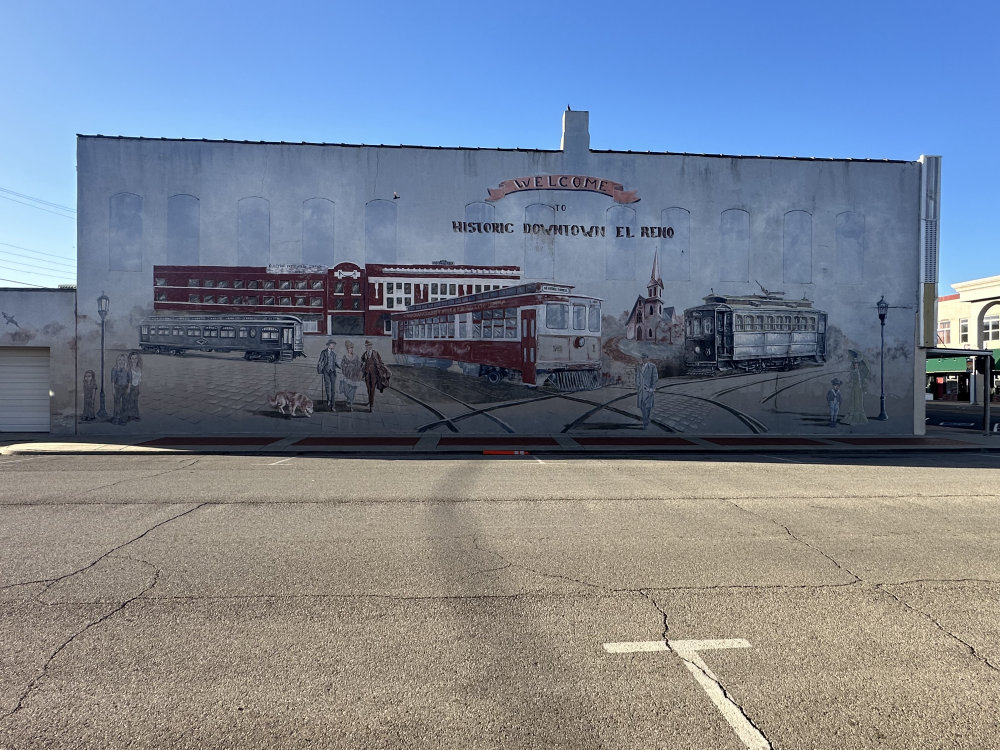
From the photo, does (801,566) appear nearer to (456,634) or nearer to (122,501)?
(456,634)

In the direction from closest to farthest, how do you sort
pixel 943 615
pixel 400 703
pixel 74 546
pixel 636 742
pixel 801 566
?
pixel 636 742
pixel 400 703
pixel 943 615
pixel 801 566
pixel 74 546

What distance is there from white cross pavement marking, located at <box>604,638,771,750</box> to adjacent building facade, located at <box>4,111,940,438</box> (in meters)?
14.5

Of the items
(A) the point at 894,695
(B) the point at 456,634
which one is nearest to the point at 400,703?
(B) the point at 456,634

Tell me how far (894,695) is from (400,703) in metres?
2.85

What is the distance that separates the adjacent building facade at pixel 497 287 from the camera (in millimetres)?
18703

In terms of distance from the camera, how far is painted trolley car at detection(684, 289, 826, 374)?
19641 millimetres

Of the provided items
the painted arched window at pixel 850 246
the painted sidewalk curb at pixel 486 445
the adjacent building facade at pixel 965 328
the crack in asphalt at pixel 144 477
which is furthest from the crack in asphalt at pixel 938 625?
the adjacent building facade at pixel 965 328

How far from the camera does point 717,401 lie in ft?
64.7

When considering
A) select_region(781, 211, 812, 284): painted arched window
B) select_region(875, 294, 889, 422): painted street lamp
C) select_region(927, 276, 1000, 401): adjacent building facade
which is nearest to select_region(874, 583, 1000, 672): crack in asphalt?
select_region(781, 211, 812, 284): painted arched window

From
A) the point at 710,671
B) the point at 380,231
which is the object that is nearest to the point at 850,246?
the point at 380,231

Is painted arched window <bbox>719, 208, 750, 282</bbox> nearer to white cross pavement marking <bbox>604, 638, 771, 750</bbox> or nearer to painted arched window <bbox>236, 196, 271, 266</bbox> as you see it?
painted arched window <bbox>236, 196, 271, 266</bbox>

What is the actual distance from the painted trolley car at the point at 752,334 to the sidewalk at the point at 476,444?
2562mm

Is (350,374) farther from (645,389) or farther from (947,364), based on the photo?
(947,364)

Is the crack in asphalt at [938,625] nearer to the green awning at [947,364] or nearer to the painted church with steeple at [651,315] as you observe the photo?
the painted church with steeple at [651,315]
